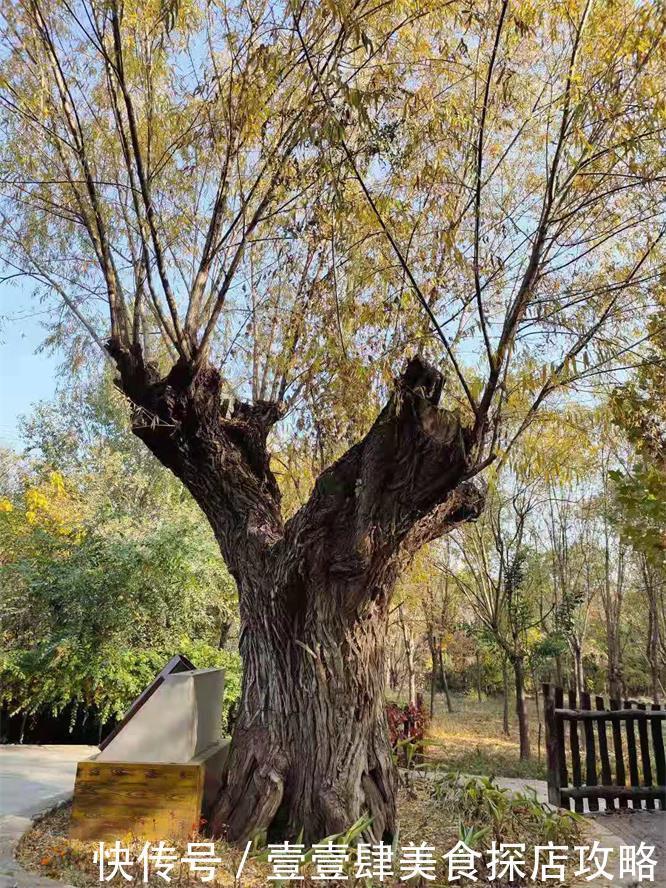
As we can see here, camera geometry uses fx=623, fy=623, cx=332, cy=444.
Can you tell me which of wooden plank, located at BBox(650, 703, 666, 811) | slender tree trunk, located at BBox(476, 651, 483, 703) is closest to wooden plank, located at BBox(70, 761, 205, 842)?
wooden plank, located at BBox(650, 703, 666, 811)

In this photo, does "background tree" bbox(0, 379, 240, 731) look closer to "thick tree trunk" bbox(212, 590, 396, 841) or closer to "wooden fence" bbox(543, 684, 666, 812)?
"thick tree trunk" bbox(212, 590, 396, 841)

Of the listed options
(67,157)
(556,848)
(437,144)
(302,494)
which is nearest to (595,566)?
(302,494)

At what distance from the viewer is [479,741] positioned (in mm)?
11273

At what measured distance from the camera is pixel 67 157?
4691 mm

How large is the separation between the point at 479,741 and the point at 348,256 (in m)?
9.86

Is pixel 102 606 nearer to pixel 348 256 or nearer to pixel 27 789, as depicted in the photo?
pixel 27 789

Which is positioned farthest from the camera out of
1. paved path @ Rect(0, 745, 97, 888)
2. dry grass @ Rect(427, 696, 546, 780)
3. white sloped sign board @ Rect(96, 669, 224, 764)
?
dry grass @ Rect(427, 696, 546, 780)

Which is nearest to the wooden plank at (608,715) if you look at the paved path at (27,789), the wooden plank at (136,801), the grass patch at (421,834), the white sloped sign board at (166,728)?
the grass patch at (421,834)

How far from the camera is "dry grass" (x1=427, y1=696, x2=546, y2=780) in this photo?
7.73 m

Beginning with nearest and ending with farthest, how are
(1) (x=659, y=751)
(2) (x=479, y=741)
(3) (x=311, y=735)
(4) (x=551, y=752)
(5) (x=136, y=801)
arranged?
(5) (x=136, y=801) < (3) (x=311, y=735) < (4) (x=551, y=752) < (1) (x=659, y=751) < (2) (x=479, y=741)

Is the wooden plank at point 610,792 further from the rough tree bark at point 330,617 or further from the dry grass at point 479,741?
the rough tree bark at point 330,617

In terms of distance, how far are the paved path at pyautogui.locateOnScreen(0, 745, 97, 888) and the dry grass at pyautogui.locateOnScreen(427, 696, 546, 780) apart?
3.01m

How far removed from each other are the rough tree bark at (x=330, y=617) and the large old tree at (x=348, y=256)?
0.01m

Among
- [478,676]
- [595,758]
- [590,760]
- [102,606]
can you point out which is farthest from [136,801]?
[478,676]
